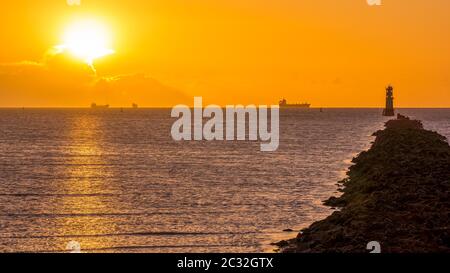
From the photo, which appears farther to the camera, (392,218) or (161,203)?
(161,203)

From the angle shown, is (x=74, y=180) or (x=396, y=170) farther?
(x=74, y=180)

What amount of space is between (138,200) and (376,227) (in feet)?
53.7

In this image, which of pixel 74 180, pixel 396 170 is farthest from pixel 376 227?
pixel 74 180

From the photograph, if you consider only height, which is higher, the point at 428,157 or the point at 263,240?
the point at 428,157

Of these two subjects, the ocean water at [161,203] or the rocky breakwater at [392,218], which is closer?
the rocky breakwater at [392,218]

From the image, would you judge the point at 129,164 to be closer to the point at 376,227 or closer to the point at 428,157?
the point at 428,157

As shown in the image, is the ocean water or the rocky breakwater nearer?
the rocky breakwater

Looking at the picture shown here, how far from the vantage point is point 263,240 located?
2330 centimetres

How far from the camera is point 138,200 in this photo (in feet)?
111

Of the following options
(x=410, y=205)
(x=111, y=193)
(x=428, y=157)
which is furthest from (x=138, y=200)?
(x=428, y=157)
